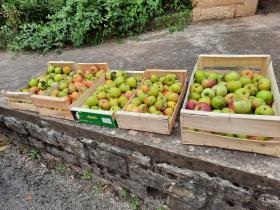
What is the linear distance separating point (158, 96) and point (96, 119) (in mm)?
632

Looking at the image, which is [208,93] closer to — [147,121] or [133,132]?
[147,121]

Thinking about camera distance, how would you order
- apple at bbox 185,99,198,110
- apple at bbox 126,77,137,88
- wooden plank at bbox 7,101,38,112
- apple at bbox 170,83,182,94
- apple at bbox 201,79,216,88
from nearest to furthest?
apple at bbox 185,99,198,110, apple at bbox 201,79,216,88, apple at bbox 170,83,182,94, apple at bbox 126,77,137,88, wooden plank at bbox 7,101,38,112

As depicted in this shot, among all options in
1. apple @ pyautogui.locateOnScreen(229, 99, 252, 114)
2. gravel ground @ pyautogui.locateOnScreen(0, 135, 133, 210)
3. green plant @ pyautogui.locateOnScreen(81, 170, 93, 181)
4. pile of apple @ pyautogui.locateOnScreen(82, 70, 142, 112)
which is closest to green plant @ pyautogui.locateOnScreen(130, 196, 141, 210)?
gravel ground @ pyautogui.locateOnScreen(0, 135, 133, 210)

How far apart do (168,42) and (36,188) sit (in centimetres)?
282

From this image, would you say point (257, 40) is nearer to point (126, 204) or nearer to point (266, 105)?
point (266, 105)

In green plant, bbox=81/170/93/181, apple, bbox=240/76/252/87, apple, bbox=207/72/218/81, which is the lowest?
green plant, bbox=81/170/93/181

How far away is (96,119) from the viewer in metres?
2.69

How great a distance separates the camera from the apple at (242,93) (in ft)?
7.34

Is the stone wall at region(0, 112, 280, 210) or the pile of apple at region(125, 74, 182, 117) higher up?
the pile of apple at region(125, 74, 182, 117)

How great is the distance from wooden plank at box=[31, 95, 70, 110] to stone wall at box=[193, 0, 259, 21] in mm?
3219

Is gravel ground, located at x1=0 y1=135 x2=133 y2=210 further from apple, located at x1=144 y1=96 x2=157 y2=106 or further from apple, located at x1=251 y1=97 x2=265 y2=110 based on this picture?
apple, located at x1=251 y1=97 x2=265 y2=110

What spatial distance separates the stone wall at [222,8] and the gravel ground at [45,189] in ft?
11.3

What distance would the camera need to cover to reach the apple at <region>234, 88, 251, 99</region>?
224cm

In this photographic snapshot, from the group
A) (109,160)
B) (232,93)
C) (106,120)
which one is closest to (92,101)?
(106,120)
